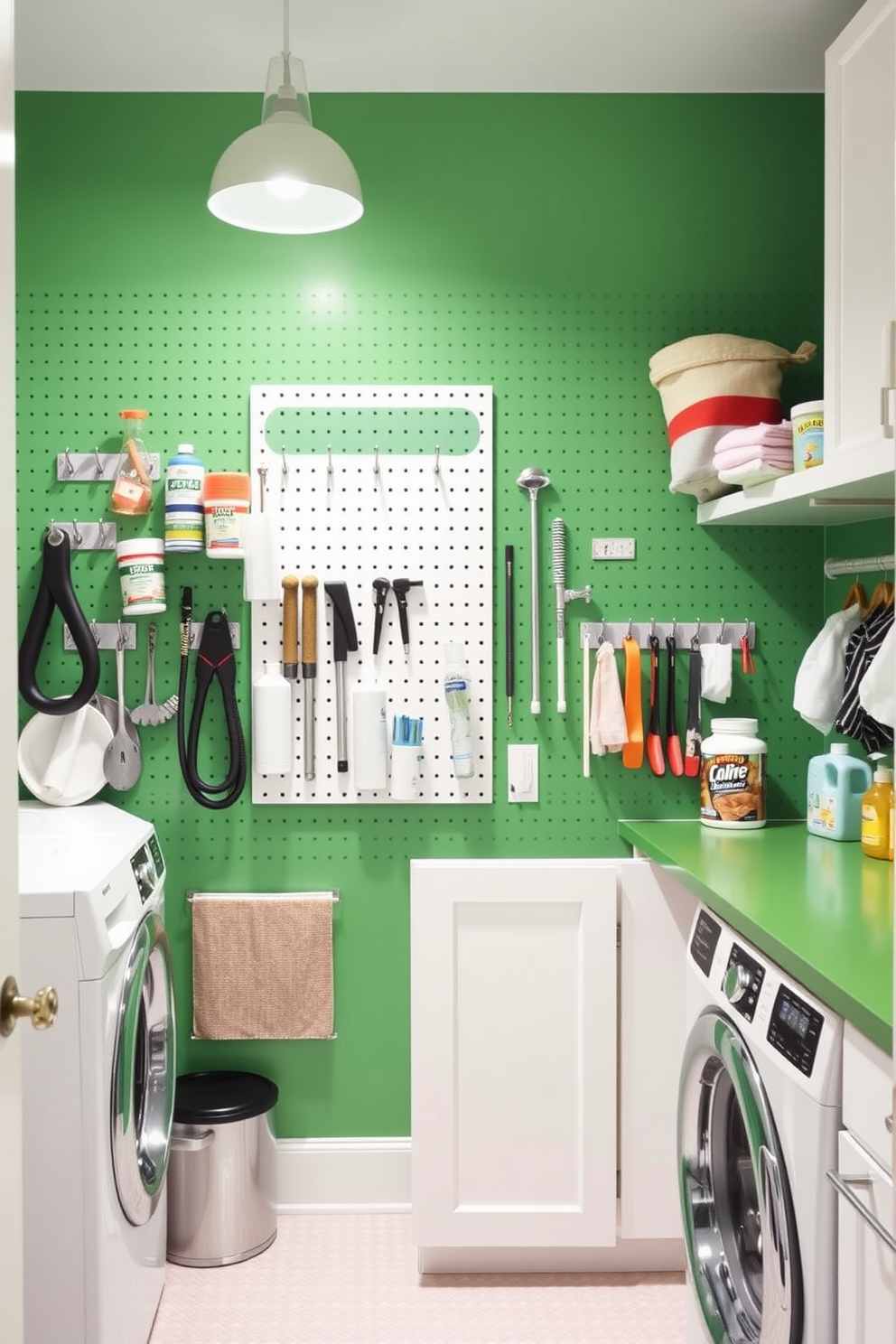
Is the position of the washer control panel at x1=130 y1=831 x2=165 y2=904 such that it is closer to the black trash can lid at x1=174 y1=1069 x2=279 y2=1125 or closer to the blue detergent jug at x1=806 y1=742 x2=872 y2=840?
the black trash can lid at x1=174 y1=1069 x2=279 y2=1125

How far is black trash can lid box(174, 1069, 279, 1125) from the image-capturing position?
8.50 feet

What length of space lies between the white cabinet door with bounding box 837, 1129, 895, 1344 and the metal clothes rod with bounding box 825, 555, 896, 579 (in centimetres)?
140

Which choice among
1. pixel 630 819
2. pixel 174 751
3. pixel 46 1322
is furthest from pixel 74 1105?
pixel 630 819

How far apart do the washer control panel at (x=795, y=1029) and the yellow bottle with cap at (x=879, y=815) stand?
757mm

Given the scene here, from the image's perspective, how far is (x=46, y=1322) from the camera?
1.89 metres

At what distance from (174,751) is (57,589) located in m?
0.49

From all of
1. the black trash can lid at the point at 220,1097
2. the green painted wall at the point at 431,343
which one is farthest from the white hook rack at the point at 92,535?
the black trash can lid at the point at 220,1097

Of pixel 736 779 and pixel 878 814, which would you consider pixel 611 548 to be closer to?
pixel 736 779

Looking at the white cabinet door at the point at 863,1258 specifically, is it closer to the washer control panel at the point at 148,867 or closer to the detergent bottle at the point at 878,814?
the detergent bottle at the point at 878,814

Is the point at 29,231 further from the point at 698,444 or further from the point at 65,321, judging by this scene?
the point at 698,444

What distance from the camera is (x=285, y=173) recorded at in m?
2.09

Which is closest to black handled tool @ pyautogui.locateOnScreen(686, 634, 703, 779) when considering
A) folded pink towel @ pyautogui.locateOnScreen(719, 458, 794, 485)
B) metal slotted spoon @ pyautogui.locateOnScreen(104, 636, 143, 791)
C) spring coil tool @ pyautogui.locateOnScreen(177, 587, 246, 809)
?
folded pink towel @ pyautogui.locateOnScreen(719, 458, 794, 485)

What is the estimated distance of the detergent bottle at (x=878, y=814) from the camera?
2277 millimetres

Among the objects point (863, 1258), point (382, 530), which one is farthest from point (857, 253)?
point (863, 1258)
